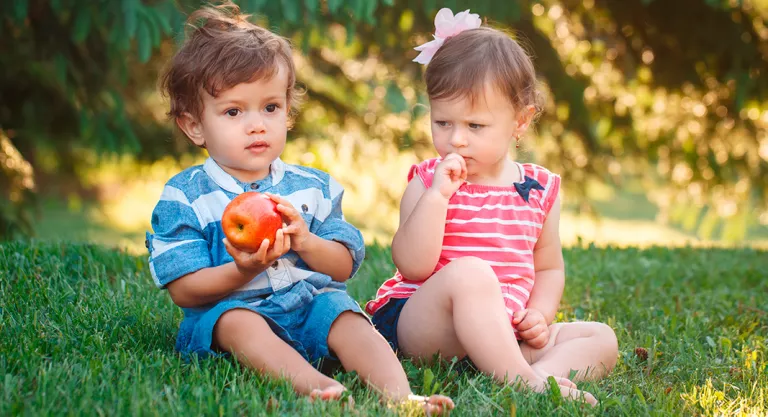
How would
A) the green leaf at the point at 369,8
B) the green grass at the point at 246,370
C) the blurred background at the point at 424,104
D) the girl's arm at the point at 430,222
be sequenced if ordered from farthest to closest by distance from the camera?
the blurred background at the point at 424,104 → the green leaf at the point at 369,8 → the girl's arm at the point at 430,222 → the green grass at the point at 246,370

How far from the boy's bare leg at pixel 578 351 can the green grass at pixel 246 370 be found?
6cm

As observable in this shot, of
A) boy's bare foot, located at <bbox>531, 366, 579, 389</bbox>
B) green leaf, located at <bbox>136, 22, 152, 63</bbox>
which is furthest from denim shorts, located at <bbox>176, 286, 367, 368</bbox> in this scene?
green leaf, located at <bbox>136, 22, 152, 63</bbox>

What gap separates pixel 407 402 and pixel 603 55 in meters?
5.71

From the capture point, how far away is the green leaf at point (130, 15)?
4.72 meters

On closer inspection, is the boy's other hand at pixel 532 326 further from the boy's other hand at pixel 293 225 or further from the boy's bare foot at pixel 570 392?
the boy's other hand at pixel 293 225

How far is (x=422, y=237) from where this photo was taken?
9.48 ft

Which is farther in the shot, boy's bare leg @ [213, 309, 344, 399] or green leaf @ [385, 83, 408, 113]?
green leaf @ [385, 83, 408, 113]

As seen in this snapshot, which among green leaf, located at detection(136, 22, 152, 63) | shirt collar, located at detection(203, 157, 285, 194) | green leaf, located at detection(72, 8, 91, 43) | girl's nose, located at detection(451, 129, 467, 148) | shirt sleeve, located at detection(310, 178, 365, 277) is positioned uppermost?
green leaf, located at detection(72, 8, 91, 43)

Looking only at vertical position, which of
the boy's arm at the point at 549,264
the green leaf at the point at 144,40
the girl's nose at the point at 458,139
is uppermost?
the green leaf at the point at 144,40

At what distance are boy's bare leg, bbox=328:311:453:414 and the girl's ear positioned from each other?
2.95ft

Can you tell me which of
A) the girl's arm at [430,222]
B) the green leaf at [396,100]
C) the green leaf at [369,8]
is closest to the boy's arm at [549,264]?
Result: the girl's arm at [430,222]

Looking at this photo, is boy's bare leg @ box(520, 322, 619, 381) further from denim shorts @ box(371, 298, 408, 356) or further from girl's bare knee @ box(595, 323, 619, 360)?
denim shorts @ box(371, 298, 408, 356)

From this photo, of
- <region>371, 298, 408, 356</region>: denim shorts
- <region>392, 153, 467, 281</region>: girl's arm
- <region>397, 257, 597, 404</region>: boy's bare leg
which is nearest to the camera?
<region>397, 257, 597, 404</region>: boy's bare leg

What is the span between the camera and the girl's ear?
3.03 metres
